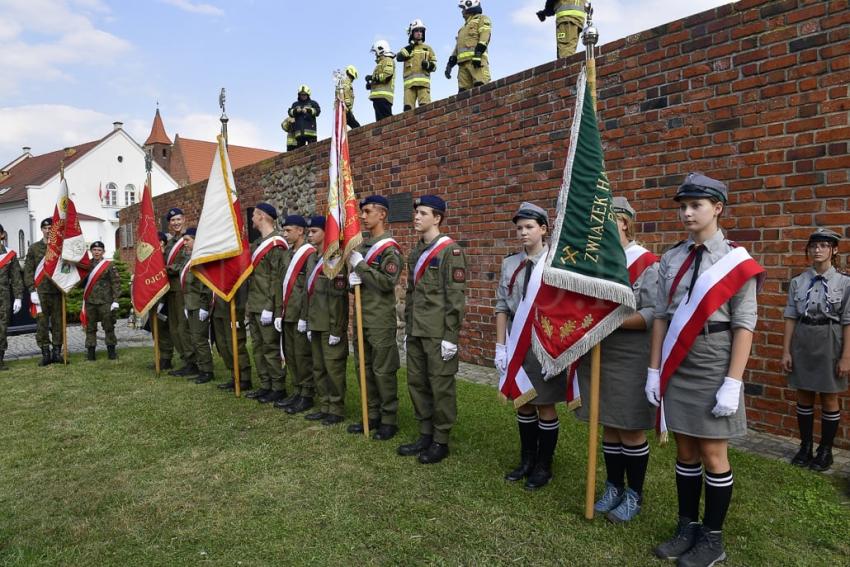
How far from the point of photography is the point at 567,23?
6699 mm

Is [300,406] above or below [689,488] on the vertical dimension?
below

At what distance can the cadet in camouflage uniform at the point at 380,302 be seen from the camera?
461cm

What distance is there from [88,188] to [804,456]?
140 feet

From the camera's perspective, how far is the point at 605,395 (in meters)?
3.13

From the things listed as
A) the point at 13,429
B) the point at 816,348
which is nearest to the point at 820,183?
the point at 816,348

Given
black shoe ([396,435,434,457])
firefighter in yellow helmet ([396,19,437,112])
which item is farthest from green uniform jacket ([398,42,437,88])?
black shoe ([396,435,434,457])

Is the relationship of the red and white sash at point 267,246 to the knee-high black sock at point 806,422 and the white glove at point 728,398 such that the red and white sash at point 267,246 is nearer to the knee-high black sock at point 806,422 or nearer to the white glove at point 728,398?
the white glove at point 728,398

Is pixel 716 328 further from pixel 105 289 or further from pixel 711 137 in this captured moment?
pixel 105 289

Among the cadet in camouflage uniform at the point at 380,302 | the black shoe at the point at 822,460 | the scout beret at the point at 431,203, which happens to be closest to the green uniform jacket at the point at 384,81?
the cadet in camouflage uniform at the point at 380,302

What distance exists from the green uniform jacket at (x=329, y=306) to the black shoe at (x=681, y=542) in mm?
3128

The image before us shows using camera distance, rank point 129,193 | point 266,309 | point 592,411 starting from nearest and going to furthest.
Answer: point 592,411
point 266,309
point 129,193

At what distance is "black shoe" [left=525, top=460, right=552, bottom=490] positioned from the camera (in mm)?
3586

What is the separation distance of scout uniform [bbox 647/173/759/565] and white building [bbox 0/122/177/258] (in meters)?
37.9

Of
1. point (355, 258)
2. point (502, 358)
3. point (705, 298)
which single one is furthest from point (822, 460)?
point (355, 258)
